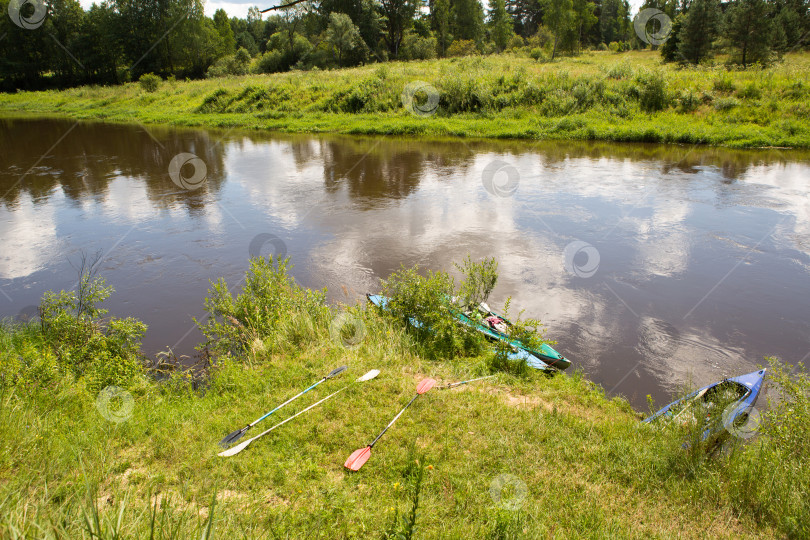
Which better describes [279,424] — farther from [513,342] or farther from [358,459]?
[513,342]

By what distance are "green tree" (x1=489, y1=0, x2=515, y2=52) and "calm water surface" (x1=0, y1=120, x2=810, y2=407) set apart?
4476 centimetres

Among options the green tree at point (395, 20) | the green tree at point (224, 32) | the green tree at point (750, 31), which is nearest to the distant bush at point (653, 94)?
the green tree at point (750, 31)

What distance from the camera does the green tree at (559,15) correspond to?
4573cm

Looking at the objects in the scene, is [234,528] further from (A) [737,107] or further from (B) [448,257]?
(A) [737,107]

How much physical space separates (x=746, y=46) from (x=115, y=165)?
126ft

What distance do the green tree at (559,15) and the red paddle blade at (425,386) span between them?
48.5m

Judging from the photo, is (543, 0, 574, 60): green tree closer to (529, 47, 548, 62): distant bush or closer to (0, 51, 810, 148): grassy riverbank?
(529, 47, 548, 62): distant bush

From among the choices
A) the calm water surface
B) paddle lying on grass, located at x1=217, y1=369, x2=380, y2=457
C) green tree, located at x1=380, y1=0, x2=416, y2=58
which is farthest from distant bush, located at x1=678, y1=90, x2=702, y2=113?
green tree, located at x1=380, y1=0, x2=416, y2=58

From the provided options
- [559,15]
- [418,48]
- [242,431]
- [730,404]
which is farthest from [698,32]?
[242,431]

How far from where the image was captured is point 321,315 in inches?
311

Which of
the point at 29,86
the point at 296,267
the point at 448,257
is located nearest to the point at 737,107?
the point at 448,257

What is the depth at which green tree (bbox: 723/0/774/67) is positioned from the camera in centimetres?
3188

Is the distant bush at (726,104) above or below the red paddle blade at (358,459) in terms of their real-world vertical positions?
above

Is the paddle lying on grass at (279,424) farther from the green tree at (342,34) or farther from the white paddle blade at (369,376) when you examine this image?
the green tree at (342,34)
